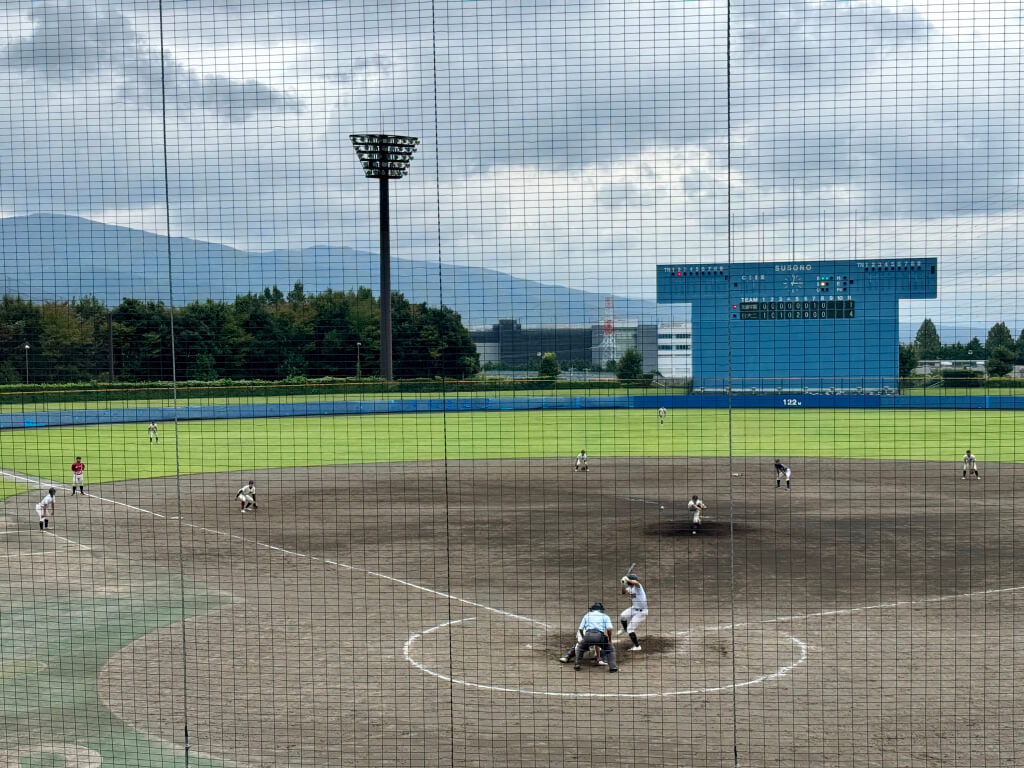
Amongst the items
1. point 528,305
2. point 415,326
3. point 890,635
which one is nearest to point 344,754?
point 528,305

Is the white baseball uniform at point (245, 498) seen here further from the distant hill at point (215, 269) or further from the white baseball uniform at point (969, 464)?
the white baseball uniform at point (969, 464)

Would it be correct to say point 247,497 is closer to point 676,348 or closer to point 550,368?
point 550,368

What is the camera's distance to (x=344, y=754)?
30.9 feet

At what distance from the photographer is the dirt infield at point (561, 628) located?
9.78 meters

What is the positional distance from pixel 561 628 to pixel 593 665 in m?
1.85

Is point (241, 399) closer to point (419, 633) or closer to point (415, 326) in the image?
point (415, 326)

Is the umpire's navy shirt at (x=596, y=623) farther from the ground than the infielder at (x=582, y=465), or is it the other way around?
the umpire's navy shirt at (x=596, y=623)

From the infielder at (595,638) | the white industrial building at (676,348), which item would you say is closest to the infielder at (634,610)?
the infielder at (595,638)

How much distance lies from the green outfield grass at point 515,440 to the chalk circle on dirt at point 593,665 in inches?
761

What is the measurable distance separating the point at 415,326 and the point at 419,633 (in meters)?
18.2

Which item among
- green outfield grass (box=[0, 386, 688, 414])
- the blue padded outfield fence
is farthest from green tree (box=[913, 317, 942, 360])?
the blue padded outfield fence

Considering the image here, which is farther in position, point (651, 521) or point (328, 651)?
point (651, 521)

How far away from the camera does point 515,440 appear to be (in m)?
43.8

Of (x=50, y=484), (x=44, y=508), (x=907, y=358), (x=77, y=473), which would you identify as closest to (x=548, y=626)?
(x=44, y=508)
